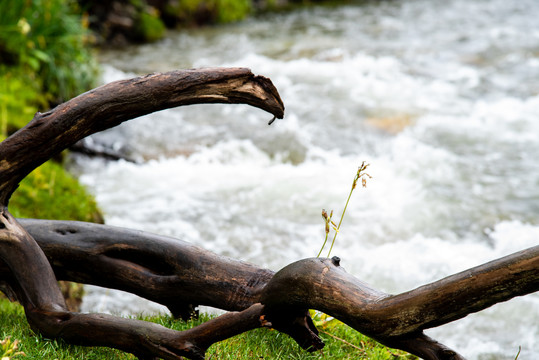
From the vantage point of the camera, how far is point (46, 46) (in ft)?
28.5

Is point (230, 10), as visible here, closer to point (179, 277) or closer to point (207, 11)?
point (207, 11)

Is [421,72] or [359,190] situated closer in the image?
[359,190]

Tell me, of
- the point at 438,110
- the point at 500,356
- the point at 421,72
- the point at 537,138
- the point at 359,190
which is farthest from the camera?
the point at 421,72

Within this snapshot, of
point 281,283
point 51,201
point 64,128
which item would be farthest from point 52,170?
point 281,283

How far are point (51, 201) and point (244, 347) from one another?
124 inches

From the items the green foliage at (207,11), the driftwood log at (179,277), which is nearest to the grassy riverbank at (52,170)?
the driftwood log at (179,277)

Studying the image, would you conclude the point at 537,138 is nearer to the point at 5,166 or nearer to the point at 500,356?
the point at 500,356

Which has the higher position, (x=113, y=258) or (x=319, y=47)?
(x=319, y=47)

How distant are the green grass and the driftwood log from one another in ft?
0.25

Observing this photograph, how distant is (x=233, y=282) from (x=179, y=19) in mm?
13903

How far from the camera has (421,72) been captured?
11297 millimetres

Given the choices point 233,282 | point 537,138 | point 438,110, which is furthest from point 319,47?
point 233,282

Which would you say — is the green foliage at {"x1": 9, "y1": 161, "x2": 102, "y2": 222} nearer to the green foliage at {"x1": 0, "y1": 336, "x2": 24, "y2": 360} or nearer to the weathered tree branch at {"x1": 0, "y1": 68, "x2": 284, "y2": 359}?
the weathered tree branch at {"x1": 0, "y1": 68, "x2": 284, "y2": 359}

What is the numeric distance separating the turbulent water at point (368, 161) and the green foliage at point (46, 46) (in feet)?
3.30
